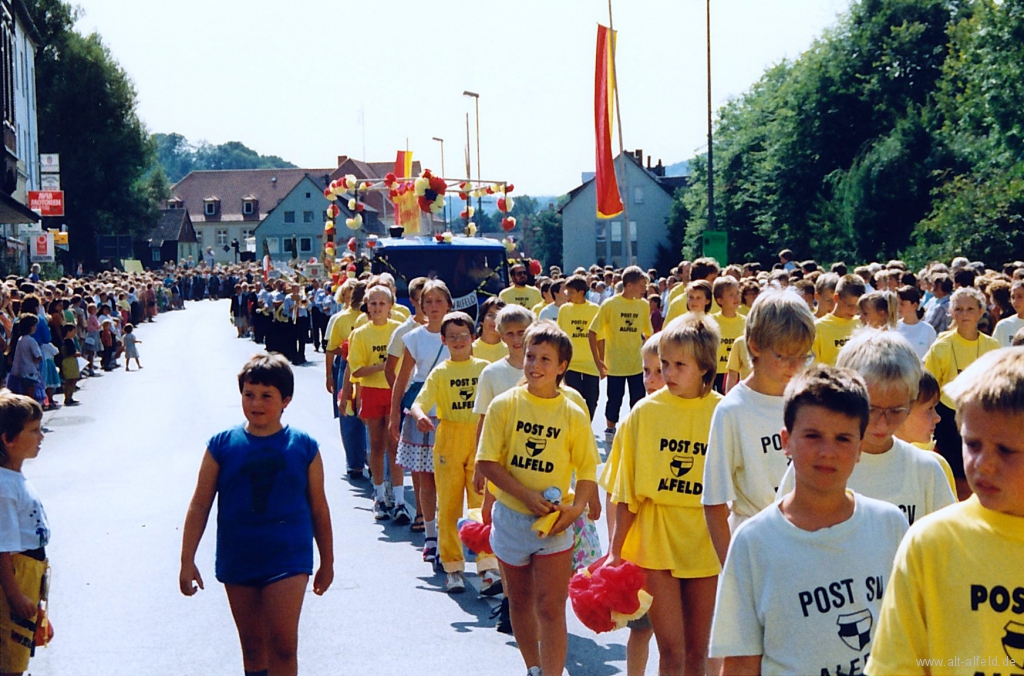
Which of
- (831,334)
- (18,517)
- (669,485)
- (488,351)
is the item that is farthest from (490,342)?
(18,517)

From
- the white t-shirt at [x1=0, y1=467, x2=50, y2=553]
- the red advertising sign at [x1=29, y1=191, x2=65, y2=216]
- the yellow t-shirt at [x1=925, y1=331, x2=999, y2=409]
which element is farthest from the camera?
the red advertising sign at [x1=29, y1=191, x2=65, y2=216]

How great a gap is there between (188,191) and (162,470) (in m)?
127

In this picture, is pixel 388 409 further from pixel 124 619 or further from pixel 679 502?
pixel 679 502

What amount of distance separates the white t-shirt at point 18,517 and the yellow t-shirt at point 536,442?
6.25ft

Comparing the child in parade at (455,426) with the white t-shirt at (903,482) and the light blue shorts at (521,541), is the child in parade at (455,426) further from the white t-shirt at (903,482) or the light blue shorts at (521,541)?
the white t-shirt at (903,482)

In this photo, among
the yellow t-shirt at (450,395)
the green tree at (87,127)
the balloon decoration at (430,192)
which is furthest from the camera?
the green tree at (87,127)

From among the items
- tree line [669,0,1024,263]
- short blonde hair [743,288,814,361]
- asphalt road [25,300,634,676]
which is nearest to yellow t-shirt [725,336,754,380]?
asphalt road [25,300,634,676]

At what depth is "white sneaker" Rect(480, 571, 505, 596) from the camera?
26.6ft

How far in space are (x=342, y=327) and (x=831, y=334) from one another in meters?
4.39

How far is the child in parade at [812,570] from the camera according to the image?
3.15 metres

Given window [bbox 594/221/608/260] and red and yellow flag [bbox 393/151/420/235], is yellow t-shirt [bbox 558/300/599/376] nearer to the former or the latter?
red and yellow flag [bbox 393/151/420/235]

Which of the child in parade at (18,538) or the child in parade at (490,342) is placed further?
the child in parade at (490,342)

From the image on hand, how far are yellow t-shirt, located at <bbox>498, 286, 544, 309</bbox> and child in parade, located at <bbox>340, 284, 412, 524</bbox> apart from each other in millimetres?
6164

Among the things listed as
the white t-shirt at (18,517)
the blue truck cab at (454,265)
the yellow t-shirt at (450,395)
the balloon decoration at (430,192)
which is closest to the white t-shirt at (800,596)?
the white t-shirt at (18,517)
